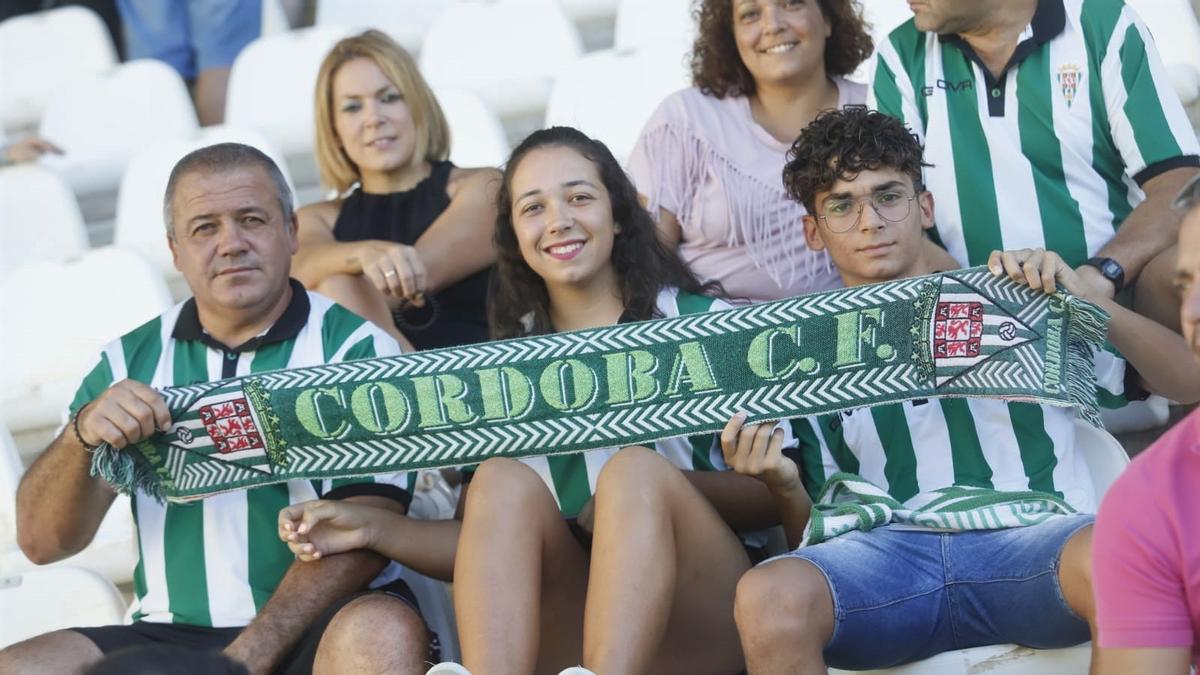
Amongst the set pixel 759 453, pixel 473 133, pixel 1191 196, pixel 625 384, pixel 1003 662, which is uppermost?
pixel 473 133

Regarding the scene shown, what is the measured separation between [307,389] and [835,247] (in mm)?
875

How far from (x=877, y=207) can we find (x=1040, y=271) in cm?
29

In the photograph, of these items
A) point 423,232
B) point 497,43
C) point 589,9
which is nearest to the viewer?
point 423,232

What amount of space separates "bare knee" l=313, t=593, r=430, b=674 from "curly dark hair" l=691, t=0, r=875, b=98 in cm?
133

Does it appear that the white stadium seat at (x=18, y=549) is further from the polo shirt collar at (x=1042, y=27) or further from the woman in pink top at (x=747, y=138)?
the polo shirt collar at (x=1042, y=27)

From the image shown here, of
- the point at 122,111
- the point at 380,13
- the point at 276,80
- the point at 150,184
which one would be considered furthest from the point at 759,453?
the point at 380,13

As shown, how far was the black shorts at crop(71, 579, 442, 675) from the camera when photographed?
2.39 meters

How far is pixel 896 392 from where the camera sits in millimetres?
2426

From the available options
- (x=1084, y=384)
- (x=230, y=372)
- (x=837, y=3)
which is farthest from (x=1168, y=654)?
(x=837, y=3)

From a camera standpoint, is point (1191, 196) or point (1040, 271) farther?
point (1040, 271)

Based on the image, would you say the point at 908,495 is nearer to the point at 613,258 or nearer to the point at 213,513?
the point at 613,258

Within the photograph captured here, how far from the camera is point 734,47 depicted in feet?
10.4

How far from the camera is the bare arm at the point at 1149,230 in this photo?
8.37 feet

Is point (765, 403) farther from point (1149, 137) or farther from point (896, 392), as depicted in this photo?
point (1149, 137)
